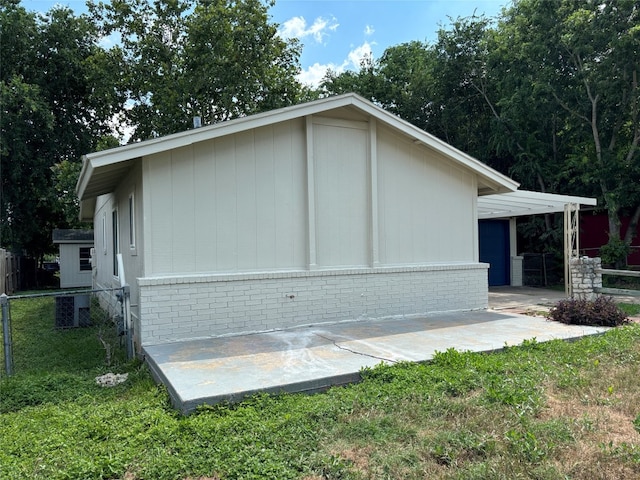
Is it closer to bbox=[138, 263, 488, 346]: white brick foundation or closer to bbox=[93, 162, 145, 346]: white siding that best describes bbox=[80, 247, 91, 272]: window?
bbox=[93, 162, 145, 346]: white siding

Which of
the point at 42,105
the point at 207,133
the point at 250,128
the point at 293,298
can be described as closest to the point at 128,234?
the point at 207,133

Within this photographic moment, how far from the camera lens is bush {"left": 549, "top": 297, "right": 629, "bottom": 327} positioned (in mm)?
7066

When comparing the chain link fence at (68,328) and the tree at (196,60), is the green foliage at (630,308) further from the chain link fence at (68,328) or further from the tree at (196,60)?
the tree at (196,60)

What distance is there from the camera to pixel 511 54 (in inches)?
597

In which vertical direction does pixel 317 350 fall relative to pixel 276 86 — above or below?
below

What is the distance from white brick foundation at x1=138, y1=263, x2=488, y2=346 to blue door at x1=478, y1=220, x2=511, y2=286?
243 inches

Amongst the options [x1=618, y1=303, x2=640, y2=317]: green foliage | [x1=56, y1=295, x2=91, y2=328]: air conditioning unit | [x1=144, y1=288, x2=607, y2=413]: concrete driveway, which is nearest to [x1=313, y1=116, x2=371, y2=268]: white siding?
[x1=144, y1=288, x2=607, y2=413]: concrete driveway

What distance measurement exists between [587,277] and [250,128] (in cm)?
735

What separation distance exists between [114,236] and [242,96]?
38.9ft

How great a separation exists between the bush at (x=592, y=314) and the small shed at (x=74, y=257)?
60.2 ft

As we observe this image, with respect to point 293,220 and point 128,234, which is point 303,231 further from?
point 128,234

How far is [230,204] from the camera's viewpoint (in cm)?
648

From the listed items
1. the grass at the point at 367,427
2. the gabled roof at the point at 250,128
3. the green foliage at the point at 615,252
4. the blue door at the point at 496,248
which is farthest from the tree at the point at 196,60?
the grass at the point at 367,427

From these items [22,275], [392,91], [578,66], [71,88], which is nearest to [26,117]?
[71,88]
